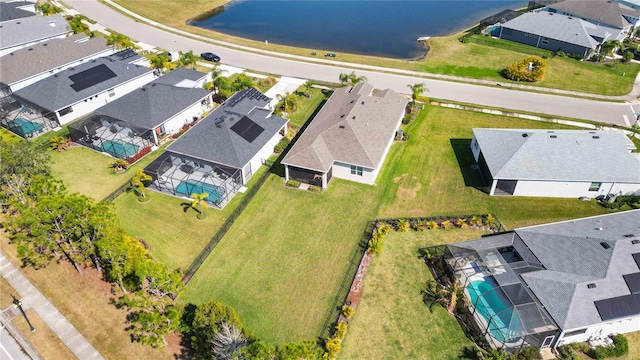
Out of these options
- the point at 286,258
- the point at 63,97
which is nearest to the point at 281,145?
the point at 286,258

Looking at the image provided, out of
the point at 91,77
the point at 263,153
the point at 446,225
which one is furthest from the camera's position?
the point at 91,77

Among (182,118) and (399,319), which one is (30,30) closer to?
(182,118)

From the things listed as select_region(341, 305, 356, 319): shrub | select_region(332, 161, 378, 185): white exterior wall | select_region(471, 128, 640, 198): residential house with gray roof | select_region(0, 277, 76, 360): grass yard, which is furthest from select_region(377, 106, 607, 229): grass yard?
select_region(0, 277, 76, 360): grass yard

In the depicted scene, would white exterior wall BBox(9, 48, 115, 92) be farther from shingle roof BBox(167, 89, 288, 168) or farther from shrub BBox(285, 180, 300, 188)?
shrub BBox(285, 180, 300, 188)

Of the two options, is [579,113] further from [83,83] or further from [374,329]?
[83,83]

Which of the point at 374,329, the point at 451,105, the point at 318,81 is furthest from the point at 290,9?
the point at 374,329

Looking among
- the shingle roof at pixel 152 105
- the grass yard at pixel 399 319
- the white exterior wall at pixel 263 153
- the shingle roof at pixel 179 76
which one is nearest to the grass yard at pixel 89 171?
the shingle roof at pixel 152 105
